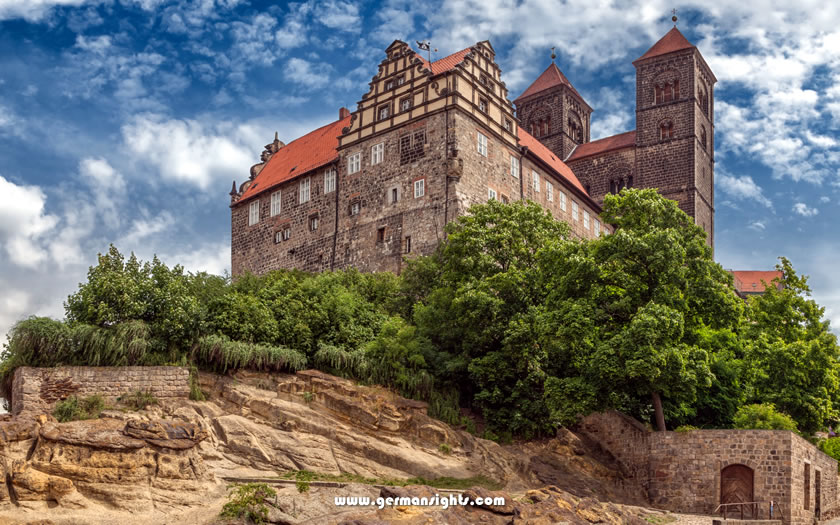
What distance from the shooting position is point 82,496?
797 inches

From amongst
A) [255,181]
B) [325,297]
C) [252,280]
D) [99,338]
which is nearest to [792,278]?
[325,297]

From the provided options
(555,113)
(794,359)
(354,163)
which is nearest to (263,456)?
(794,359)

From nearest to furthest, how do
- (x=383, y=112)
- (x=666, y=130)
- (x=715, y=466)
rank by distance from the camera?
(x=715, y=466) < (x=383, y=112) < (x=666, y=130)

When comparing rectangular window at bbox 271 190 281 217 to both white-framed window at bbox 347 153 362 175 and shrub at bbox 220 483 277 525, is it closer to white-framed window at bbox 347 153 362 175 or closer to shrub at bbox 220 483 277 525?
white-framed window at bbox 347 153 362 175

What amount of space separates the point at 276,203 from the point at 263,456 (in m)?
30.1

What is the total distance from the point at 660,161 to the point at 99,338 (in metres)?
48.9

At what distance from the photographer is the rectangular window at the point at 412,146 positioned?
145 ft

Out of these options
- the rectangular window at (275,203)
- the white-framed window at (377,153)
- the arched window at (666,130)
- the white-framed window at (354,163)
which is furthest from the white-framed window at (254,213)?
the arched window at (666,130)

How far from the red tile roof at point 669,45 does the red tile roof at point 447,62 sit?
27.6m

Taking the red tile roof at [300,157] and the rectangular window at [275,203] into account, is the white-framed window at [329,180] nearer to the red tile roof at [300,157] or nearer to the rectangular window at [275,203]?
the red tile roof at [300,157]

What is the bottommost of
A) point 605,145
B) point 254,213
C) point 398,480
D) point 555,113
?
point 398,480

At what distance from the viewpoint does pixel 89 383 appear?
25.2 meters

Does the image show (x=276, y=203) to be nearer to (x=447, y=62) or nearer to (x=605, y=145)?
(x=447, y=62)

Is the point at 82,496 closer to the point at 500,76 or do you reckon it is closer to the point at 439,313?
the point at 439,313
